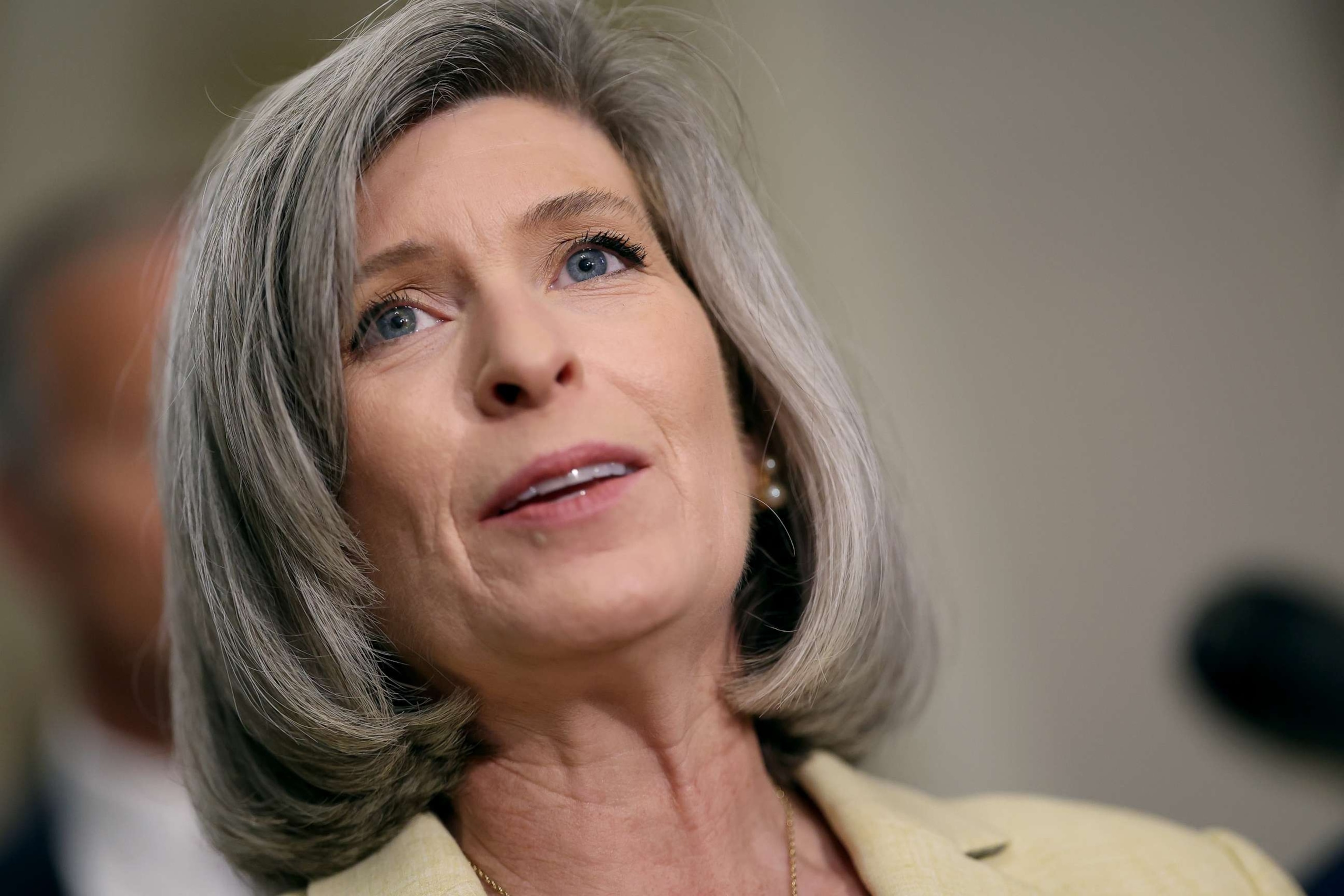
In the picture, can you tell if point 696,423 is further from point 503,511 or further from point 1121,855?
point 1121,855

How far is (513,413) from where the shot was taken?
1148mm

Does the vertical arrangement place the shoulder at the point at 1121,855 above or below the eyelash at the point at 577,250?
below

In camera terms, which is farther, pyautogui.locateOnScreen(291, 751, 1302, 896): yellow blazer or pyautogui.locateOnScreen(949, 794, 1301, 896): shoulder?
pyautogui.locateOnScreen(949, 794, 1301, 896): shoulder

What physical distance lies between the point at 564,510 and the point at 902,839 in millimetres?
637

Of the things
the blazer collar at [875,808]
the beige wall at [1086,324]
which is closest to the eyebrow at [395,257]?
the blazer collar at [875,808]

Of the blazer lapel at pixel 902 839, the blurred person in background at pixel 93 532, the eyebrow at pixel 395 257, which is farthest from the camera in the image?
the blurred person in background at pixel 93 532

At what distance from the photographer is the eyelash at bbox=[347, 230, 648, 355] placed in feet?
4.10

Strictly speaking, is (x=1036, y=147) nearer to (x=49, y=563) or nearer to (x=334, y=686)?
(x=334, y=686)

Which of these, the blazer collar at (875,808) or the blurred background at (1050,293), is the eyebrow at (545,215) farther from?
the blurred background at (1050,293)

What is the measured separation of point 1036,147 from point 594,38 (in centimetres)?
166

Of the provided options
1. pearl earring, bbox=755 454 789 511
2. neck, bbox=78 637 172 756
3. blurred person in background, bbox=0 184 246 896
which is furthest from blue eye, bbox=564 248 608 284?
neck, bbox=78 637 172 756

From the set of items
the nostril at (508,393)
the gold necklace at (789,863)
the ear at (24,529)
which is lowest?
the gold necklace at (789,863)

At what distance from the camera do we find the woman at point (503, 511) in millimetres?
1165

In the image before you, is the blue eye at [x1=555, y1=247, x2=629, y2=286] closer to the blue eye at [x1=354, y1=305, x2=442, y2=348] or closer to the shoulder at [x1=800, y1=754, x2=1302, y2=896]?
the blue eye at [x1=354, y1=305, x2=442, y2=348]
